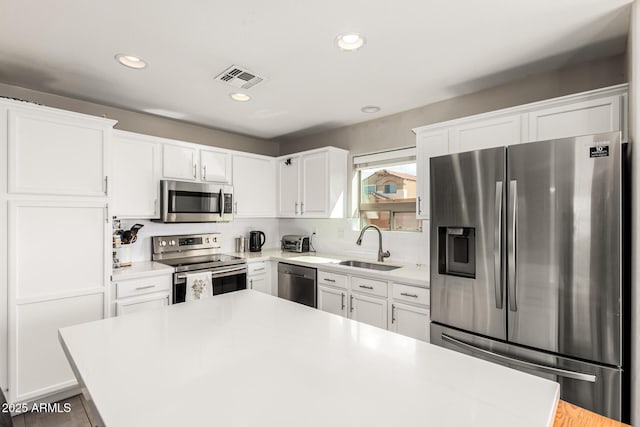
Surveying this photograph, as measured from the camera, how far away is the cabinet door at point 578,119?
1917 millimetres

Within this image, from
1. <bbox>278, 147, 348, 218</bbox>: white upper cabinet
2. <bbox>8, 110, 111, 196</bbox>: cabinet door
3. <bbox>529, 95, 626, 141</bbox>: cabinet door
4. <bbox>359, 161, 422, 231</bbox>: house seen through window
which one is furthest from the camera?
<bbox>278, 147, 348, 218</bbox>: white upper cabinet

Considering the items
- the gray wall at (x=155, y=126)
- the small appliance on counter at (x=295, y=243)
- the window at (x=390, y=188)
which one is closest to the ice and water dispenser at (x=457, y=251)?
the window at (x=390, y=188)

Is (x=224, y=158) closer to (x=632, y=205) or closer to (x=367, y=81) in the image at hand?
(x=367, y=81)

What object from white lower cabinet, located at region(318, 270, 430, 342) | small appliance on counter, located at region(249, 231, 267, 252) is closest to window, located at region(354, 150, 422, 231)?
white lower cabinet, located at region(318, 270, 430, 342)

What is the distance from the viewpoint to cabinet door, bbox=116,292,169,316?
2.64 meters

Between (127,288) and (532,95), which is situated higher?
(532,95)

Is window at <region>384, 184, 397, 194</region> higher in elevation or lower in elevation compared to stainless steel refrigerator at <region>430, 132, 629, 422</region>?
higher

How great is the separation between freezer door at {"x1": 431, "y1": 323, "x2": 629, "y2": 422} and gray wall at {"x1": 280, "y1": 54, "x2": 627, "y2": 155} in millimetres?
1804

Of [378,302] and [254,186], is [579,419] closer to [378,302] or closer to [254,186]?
[378,302]

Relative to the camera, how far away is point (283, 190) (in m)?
4.17

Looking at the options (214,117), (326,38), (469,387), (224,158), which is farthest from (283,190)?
(469,387)

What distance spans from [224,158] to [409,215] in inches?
83.7

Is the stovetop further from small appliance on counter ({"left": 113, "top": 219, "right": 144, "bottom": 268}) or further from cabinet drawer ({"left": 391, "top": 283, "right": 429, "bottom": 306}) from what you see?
cabinet drawer ({"left": 391, "top": 283, "right": 429, "bottom": 306})

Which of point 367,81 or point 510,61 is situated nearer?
point 510,61
